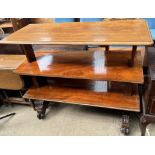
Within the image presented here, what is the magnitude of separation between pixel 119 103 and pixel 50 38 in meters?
0.75

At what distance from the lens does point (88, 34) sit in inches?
49.0

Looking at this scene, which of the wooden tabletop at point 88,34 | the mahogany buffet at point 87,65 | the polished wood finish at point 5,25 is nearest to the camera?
the wooden tabletop at point 88,34

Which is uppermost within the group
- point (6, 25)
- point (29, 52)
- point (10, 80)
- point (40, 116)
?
point (29, 52)

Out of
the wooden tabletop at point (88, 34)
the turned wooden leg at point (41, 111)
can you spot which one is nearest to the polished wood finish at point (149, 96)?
the wooden tabletop at point (88, 34)

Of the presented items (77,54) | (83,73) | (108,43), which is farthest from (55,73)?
(108,43)

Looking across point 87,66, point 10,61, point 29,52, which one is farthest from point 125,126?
point 10,61

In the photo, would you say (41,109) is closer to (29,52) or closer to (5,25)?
(29,52)

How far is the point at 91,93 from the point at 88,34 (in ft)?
1.83

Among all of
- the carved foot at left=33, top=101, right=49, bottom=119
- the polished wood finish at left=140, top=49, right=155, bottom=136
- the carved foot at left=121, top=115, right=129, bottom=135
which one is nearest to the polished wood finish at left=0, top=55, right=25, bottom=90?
the carved foot at left=33, top=101, right=49, bottom=119

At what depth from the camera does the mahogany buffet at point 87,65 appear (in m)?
1.21

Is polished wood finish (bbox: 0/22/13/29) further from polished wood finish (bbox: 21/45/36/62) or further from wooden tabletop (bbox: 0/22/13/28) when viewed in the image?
polished wood finish (bbox: 21/45/36/62)

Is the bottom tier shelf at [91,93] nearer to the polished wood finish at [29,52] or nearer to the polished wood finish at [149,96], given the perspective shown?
the polished wood finish at [149,96]

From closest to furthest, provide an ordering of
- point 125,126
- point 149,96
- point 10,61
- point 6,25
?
1. point 149,96
2. point 125,126
3. point 10,61
4. point 6,25

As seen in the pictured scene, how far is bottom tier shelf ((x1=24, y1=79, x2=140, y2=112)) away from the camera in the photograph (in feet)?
4.62
